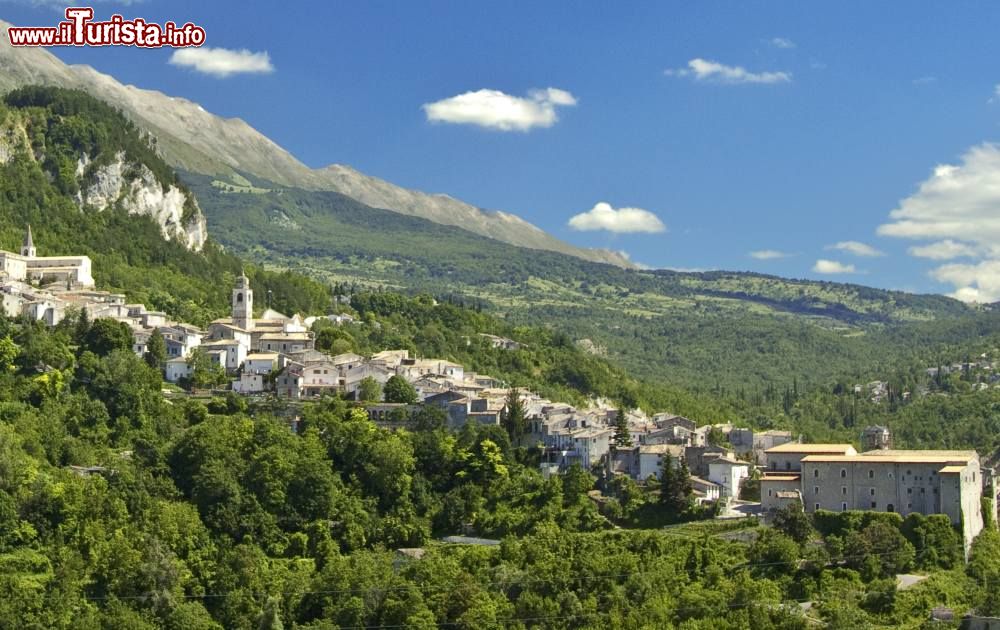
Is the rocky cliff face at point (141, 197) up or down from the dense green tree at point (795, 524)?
up

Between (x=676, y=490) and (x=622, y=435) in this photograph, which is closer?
(x=676, y=490)

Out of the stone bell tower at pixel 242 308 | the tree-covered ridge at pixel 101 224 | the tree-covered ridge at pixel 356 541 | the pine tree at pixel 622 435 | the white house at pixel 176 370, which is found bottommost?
the tree-covered ridge at pixel 356 541

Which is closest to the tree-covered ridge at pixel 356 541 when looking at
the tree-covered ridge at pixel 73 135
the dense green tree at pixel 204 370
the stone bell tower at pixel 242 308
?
the dense green tree at pixel 204 370

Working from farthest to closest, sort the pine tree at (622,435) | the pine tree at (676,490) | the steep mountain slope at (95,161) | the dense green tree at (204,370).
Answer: the steep mountain slope at (95,161)
the dense green tree at (204,370)
the pine tree at (622,435)
the pine tree at (676,490)

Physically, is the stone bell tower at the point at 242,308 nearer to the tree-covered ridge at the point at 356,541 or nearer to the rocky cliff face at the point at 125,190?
the tree-covered ridge at the point at 356,541

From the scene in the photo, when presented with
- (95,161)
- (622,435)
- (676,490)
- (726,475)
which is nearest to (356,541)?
(676,490)

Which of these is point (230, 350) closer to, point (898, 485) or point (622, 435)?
point (622, 435)

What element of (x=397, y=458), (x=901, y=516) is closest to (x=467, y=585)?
(x=397, y=458)
